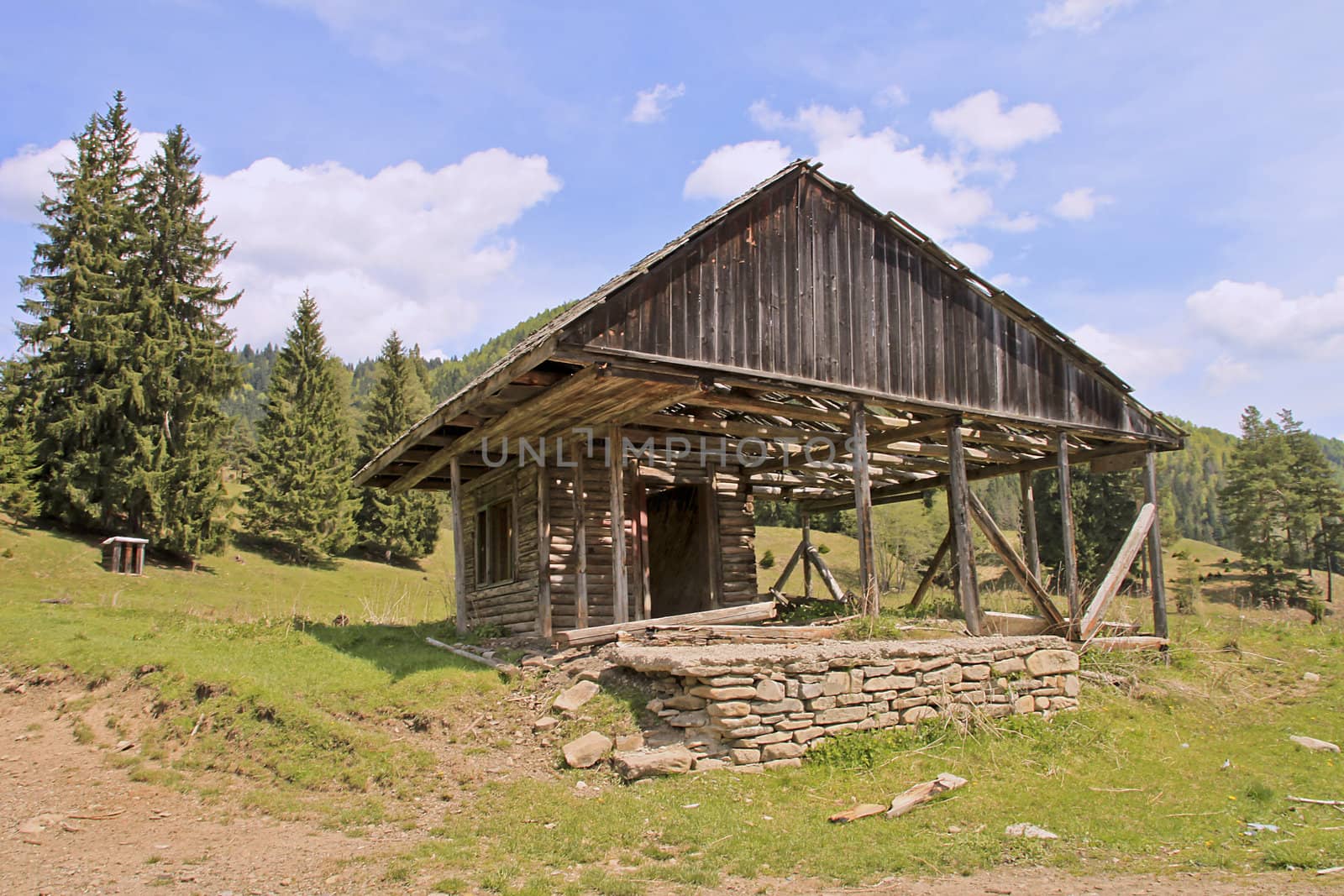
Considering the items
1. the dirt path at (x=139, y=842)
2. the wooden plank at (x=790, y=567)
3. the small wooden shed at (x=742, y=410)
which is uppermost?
the small wooden shed at (x=742, y=410)

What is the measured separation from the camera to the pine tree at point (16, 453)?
30578 millimetres

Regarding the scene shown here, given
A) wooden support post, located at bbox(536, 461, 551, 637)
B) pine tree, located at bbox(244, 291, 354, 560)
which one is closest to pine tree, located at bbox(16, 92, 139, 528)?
pine tree, located at bbox(244, 291, 354, 560)

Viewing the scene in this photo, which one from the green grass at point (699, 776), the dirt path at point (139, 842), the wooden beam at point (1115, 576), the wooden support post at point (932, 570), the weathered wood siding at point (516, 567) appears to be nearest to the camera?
the dirt path at point (139, 842)

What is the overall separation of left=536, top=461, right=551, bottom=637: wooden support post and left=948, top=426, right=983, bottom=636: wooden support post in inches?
223

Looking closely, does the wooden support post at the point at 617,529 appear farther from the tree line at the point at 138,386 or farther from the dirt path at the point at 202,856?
the tree line at the point at 138,386

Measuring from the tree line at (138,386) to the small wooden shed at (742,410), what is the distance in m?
22.0

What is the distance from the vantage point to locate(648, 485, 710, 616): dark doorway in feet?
51.6

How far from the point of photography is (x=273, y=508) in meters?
38.8

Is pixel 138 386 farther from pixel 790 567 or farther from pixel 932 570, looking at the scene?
pixel 932 570

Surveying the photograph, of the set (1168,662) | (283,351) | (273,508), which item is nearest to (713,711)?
(1168,662)

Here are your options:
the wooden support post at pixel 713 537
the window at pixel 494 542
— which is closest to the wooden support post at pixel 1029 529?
the wooden support post at pixel 713 537

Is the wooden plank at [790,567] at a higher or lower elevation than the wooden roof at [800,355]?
lower

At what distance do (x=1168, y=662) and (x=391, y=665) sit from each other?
438 inches

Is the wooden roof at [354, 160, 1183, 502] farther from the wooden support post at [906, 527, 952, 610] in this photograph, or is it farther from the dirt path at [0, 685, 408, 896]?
the dirt path at [0, 685, 408, 896]
